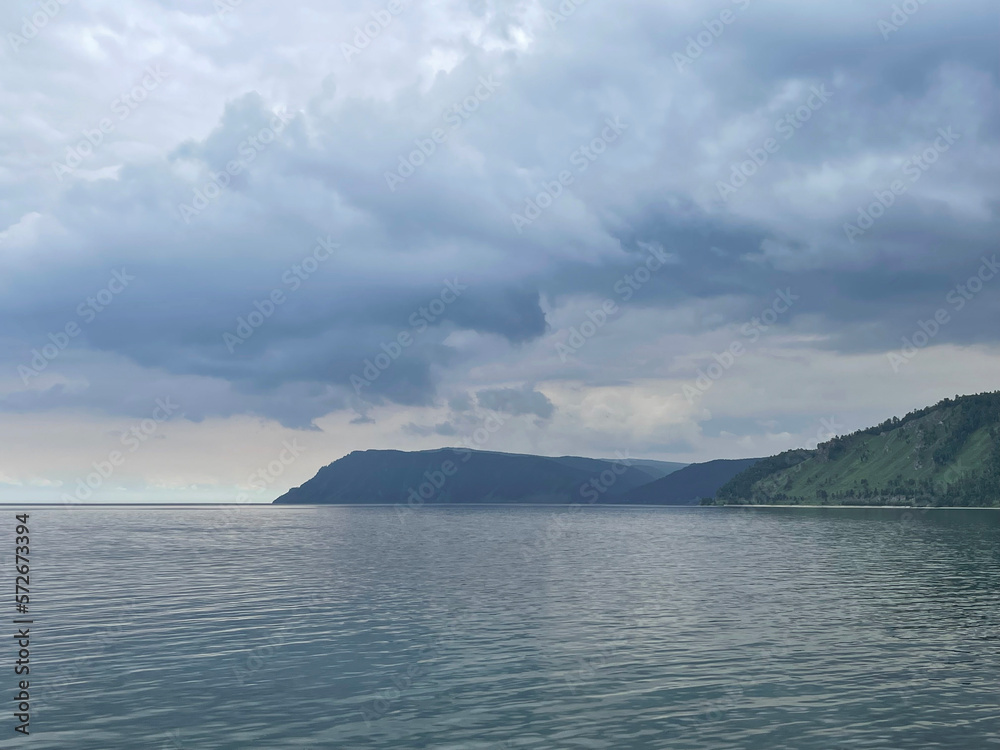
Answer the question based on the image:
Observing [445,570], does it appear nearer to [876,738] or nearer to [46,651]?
[46,651]

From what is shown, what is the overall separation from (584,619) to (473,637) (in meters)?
11.3

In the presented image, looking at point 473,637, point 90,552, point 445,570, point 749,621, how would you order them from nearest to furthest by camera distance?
point 473,637
point 749,621
point 445,570
point 90,552

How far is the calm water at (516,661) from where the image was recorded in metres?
33.0

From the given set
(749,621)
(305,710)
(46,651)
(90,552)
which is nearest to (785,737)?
(305,710)

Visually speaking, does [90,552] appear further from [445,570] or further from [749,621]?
[749,621]

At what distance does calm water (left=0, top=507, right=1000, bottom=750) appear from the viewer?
33031 millimetres

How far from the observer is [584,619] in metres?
62.0

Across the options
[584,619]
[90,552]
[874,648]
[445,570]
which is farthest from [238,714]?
[90,552]

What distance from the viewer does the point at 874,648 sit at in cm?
4991

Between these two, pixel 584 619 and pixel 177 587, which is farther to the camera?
pixel 177 587

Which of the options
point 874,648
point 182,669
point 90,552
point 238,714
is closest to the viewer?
point 238,714

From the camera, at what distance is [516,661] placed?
1828 inches

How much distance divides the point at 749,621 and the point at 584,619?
1291cm

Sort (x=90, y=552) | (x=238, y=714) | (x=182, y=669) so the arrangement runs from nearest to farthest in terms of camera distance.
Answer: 1. (x=238, y=714)
2. (x=182, y=669)
3. (x=90, y=552)
